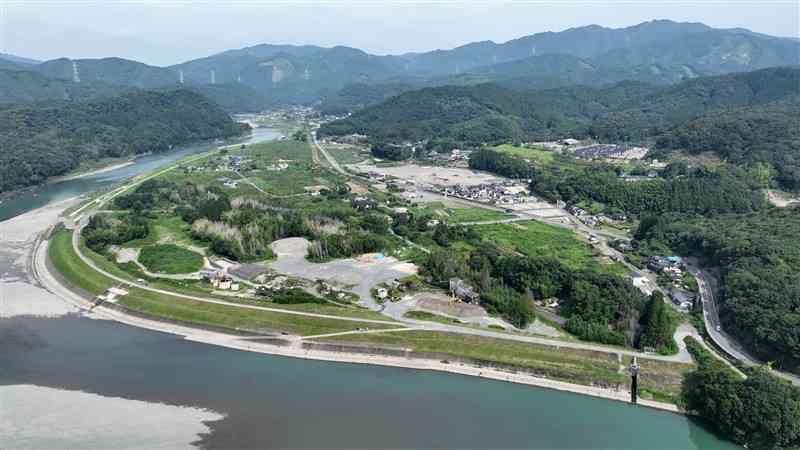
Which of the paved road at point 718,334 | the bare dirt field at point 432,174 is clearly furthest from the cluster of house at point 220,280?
the bare dirt field at point 432,174

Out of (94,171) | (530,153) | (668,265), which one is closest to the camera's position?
(668,265)

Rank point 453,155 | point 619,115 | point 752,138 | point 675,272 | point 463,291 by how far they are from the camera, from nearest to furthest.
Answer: point 463,291 < point 675,272 < point 752,138 < point 453,155 < point 619,115

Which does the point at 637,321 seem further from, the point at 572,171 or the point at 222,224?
the point at 572,171

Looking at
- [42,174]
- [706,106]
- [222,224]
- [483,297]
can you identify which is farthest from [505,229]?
[706,106]

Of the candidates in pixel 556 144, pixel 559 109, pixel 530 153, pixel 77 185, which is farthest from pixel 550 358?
pixel 559 109

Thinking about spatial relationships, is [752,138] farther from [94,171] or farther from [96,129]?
[96,129]

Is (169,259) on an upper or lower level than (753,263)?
lower
